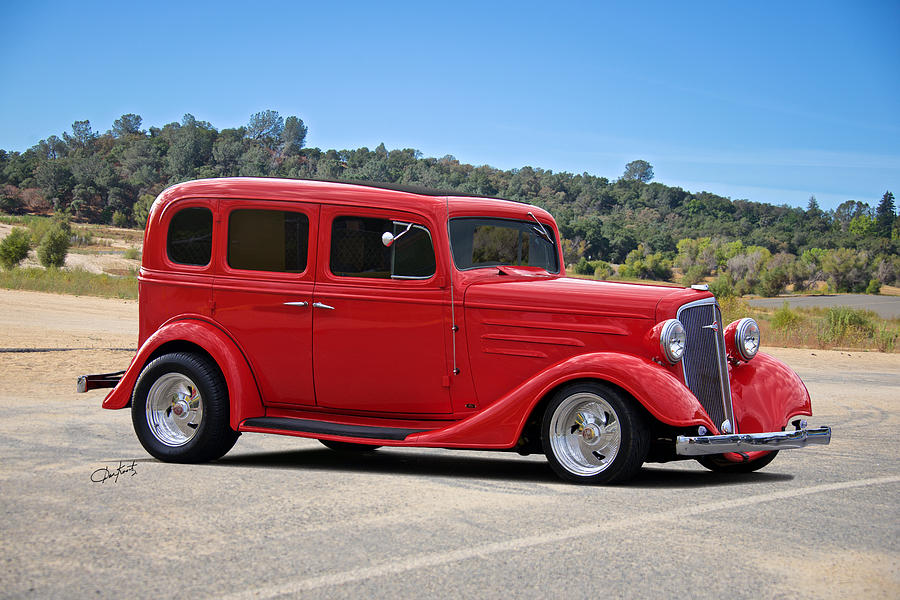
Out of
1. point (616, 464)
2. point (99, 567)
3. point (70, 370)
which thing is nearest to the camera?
point (99, 567)

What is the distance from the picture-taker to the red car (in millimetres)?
6469

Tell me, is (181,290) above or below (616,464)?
above

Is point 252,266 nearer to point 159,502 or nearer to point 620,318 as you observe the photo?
point 159,502

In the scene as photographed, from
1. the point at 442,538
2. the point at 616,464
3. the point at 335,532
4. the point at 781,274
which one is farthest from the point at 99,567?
the point at 781,274

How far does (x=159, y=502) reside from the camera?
19.4 feet

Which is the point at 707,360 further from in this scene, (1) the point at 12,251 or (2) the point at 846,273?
(2) the point at 846,273

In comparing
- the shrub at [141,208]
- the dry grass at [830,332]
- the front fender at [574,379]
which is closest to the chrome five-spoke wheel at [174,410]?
the front fender at [574,379]

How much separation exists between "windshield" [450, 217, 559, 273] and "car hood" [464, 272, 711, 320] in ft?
0.99

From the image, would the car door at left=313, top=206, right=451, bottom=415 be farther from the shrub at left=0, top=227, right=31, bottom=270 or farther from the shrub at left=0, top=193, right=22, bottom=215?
the shrub at left=0, top=193, right=22, bottom=215

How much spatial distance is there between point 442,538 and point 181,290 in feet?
12.8

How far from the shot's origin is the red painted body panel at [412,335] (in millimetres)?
6582

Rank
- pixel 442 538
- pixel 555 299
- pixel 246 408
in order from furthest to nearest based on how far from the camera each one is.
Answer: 1. pixel 246 408
2. pixel 555 299
3. pixel 442 538

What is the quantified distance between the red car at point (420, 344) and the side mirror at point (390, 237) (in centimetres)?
1
